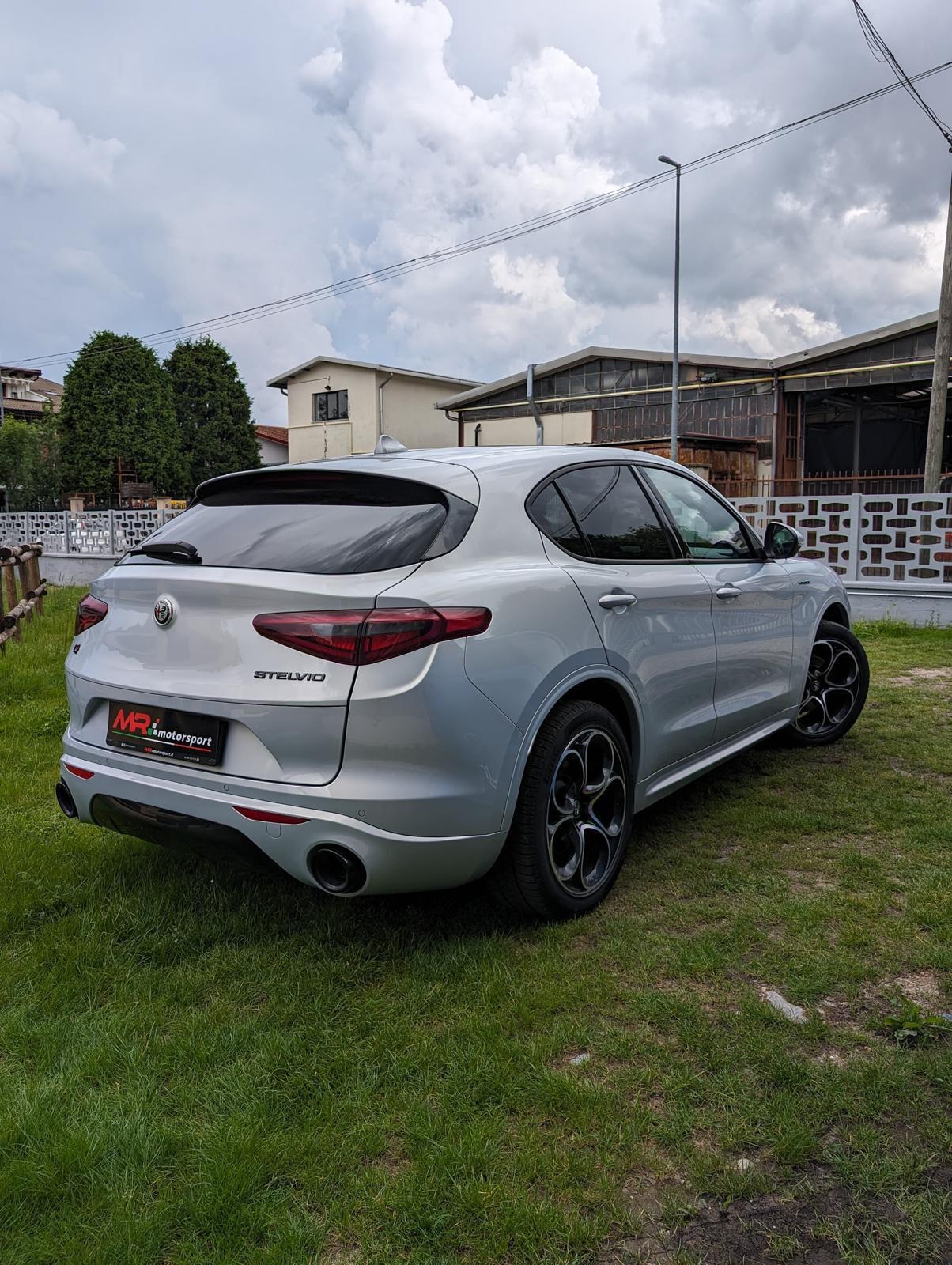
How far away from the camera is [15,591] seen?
10.6 meters

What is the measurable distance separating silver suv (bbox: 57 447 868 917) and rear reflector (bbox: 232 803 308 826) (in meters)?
0.01

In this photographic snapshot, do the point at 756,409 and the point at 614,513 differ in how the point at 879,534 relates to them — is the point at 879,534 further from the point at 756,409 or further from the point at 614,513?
the point at 756,409

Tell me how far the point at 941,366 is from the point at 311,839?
14607 mm

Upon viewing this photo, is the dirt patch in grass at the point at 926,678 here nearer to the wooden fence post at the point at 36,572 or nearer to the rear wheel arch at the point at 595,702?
the rear wheel arch at the point at 595,702

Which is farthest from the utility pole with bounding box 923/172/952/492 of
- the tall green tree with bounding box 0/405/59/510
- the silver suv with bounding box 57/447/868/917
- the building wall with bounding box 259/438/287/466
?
the building wall with bounding box 259/438/287/466

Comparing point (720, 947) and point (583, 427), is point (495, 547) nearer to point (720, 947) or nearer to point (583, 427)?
point (720, 947)

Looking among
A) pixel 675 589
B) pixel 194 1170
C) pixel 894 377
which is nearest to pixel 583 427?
pixel 894 377

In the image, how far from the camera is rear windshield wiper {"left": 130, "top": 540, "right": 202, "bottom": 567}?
9.97 feet

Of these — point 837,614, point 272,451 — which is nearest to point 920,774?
point 837,614

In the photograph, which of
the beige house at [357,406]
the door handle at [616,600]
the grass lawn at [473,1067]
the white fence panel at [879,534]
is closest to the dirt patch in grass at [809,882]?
the grass lawn at [473,1067]

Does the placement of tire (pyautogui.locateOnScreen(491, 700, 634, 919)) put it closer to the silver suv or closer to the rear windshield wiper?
the silver suv

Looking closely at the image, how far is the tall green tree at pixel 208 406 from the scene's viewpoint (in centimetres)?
4016

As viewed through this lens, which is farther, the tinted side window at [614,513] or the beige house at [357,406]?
the beige house at [357,406]

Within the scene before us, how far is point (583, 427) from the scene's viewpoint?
2792cm
